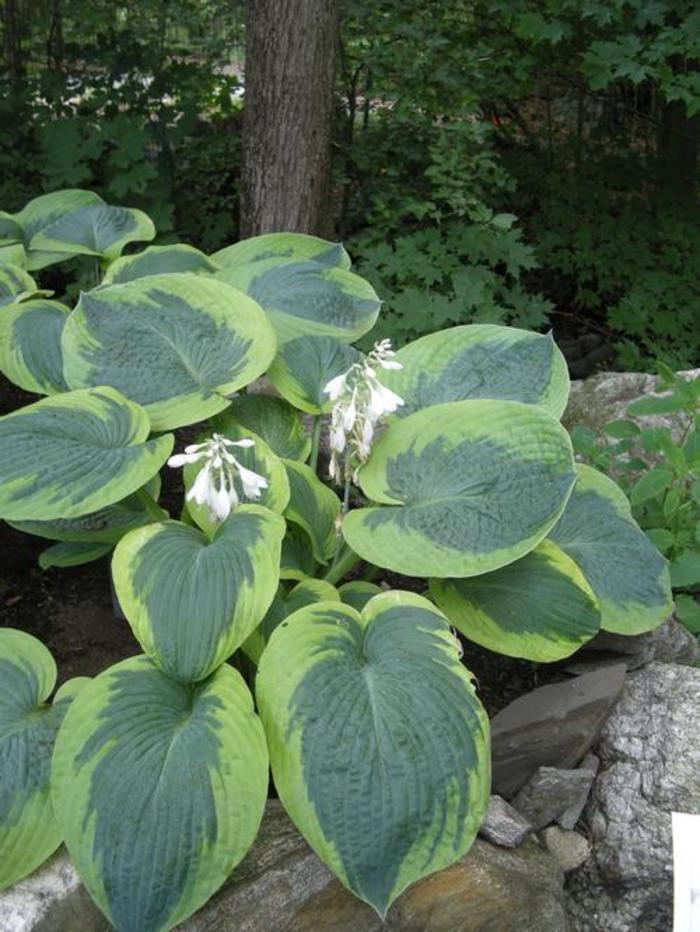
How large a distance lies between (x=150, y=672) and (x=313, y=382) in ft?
2.70

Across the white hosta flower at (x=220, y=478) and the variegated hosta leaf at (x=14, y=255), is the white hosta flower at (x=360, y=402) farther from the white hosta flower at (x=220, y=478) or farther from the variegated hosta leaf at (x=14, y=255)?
the variegated hosta leaf at (x=14, y=255)

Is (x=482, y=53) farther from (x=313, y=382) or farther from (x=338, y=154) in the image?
(x=313, y=382)

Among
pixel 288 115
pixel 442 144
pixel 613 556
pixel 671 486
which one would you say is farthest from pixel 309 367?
pixel 442 144

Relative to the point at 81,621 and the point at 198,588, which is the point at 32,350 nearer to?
the point at 81,621

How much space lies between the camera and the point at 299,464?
198cm

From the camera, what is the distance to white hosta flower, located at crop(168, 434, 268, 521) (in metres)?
1.55

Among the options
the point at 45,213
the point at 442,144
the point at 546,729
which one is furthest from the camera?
the point at 442,144

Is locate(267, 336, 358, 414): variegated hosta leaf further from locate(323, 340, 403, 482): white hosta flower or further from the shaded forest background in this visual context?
the shaded forest background

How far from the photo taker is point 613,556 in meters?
1.88

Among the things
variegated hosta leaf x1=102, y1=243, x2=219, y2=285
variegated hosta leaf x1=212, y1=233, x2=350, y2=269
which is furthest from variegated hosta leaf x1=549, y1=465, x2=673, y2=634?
variegated hosta leaf x1=102, y1=243, x2=219, y2=285

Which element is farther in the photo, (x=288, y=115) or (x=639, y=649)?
(x=288, y=115)

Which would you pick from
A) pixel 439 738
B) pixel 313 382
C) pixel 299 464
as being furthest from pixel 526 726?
pixel 313 382

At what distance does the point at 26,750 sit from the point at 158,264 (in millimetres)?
1309

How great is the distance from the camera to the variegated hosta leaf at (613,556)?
1.79 meters
